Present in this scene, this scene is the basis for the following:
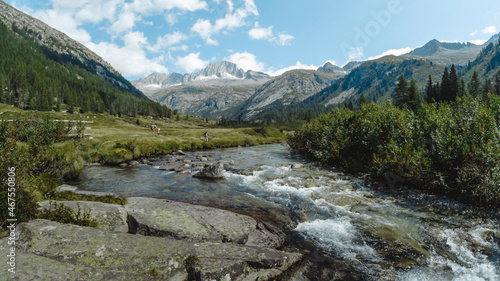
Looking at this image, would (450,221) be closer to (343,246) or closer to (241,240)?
(343,246)

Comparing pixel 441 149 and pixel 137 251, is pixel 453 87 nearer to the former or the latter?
pixel 441 149

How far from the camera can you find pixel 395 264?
9.72 metres

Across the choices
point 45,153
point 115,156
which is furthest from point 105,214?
point 115,156

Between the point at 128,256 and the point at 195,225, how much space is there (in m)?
3.78

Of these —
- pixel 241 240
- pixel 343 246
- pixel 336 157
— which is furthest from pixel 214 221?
pixel 336 157

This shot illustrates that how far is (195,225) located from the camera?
34.5ft

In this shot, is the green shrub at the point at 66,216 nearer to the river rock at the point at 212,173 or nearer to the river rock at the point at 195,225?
the river rock at the point at 195,225

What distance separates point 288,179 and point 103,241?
67.6 feet

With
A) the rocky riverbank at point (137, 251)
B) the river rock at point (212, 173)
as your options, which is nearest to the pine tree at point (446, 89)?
the river rock at point (212, 173)

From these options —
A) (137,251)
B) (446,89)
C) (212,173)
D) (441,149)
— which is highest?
(446,89)

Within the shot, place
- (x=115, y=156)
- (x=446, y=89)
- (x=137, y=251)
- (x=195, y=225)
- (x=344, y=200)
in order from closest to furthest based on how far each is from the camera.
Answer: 1. (x=137, y=251)
2. (x=195, y=225)
3. (x=344, y=200)
4. (x=115, y=156)
5. (x=446, y=89)

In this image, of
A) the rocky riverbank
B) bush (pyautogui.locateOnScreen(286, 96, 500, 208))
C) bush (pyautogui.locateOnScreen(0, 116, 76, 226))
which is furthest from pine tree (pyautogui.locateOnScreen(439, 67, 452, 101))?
bush (pyautogui.locateOnScreen(0, 116, 76, 226))

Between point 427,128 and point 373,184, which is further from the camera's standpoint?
point 373,184

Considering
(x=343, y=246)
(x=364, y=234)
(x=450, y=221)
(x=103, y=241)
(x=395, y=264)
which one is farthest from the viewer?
(x=450, y=221)
